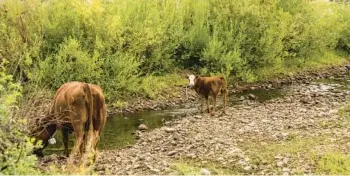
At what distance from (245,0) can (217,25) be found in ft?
7.46

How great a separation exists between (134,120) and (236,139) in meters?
6.78

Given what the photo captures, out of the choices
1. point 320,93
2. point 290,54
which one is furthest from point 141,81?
point 290,54

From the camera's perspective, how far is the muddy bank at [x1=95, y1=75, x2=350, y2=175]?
10406 millimetres

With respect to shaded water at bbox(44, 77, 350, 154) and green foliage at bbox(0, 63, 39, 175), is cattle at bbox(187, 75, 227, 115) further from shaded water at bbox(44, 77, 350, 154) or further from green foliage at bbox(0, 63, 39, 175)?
green foliage at bbox(0, 63, 39, 175)

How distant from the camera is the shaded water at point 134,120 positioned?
1499 cm

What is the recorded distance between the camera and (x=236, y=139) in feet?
42.5

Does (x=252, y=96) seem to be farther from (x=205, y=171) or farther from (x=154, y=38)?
(x=205, y=171)

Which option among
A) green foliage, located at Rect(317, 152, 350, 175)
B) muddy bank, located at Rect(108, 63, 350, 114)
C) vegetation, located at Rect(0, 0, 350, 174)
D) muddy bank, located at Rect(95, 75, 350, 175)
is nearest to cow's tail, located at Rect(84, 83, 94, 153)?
muddy bank, located at Rect(95, 75, 350, 175)

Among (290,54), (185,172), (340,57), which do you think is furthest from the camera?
(340,57)

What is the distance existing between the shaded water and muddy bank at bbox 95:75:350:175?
68cm

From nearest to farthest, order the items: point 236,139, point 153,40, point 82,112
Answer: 1. point 82,112
2. point 236,139
3. point 153,40

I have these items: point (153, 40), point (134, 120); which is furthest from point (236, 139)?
point (153, 40)

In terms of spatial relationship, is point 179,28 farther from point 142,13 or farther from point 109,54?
point 109,54

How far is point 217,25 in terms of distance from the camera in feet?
89.7
